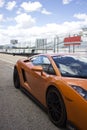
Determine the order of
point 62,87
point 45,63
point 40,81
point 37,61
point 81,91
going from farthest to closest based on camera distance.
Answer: point 37,61
point 45,63
point 40,81
point 62,87
point 81,91

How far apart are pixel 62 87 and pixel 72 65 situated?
3.61 feet

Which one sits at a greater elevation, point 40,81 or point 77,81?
point 77,81

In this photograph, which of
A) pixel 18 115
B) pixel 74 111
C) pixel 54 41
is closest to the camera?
pixel 74 111

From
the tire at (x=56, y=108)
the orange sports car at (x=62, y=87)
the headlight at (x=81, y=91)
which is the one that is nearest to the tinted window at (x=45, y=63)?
the orange sports car at (x=62, y=87)

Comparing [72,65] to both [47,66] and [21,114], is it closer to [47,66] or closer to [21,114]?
[47,66]

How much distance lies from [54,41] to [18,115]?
25.8m

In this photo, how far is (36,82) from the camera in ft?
19.7

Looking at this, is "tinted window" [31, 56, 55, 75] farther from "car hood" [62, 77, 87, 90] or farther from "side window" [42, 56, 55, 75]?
"car hood" [62, 77, 87, 90]

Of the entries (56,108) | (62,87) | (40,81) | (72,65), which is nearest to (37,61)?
(40,81)

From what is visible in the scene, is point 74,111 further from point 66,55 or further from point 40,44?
point 40,44

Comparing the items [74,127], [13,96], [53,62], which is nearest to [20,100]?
[13,96]

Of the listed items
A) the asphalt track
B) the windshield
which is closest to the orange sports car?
the windshield

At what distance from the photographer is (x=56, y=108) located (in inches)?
190

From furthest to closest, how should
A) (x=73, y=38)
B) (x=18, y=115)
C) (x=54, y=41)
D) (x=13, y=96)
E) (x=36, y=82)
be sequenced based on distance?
(x=54, y=41) → (x=73, y=38) → (x=13, y=96) → (x=36, y=82) → (x=18, y=115)
